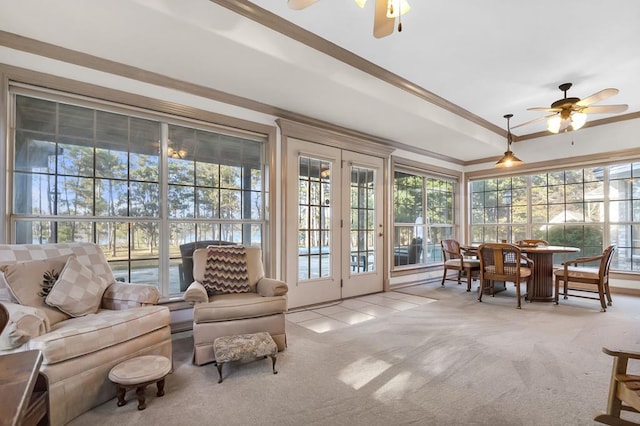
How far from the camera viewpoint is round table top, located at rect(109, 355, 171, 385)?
1.88 meters

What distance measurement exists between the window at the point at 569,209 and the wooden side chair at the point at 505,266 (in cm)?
194

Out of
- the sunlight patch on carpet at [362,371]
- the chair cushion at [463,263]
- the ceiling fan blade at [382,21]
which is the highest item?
the ceiling fan blade at [382,21]

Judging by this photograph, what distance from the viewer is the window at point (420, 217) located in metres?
5.94

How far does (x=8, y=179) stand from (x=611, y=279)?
25.3ft

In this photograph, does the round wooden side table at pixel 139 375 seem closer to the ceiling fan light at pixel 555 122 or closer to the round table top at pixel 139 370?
the round table top at pixel 139 370

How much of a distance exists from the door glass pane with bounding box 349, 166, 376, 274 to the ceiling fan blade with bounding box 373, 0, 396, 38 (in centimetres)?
285

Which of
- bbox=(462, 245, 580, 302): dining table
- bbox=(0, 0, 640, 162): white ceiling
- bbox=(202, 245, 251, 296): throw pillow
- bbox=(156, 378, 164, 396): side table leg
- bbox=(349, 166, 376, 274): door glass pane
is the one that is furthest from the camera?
bbox=(349, 166, 376, 274): door glass pane

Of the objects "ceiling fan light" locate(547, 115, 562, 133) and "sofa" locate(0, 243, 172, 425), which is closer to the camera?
"sofa" locate(0, 243, 172, 425)

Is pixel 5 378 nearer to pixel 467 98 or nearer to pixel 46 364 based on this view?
pixel 46 364

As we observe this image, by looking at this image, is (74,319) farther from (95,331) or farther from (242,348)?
(242,348)

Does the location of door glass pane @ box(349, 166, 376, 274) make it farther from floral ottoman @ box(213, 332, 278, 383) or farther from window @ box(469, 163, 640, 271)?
window @ box(469, 163, 640, 271)

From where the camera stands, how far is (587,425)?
1771mm

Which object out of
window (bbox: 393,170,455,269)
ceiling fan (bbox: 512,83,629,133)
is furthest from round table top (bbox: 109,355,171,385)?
window (bbox: 393,170,455,269)

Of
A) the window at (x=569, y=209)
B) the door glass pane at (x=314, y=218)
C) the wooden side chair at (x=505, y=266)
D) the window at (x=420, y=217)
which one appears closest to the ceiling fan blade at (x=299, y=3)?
the door glass pane at (x=314, y=218)
